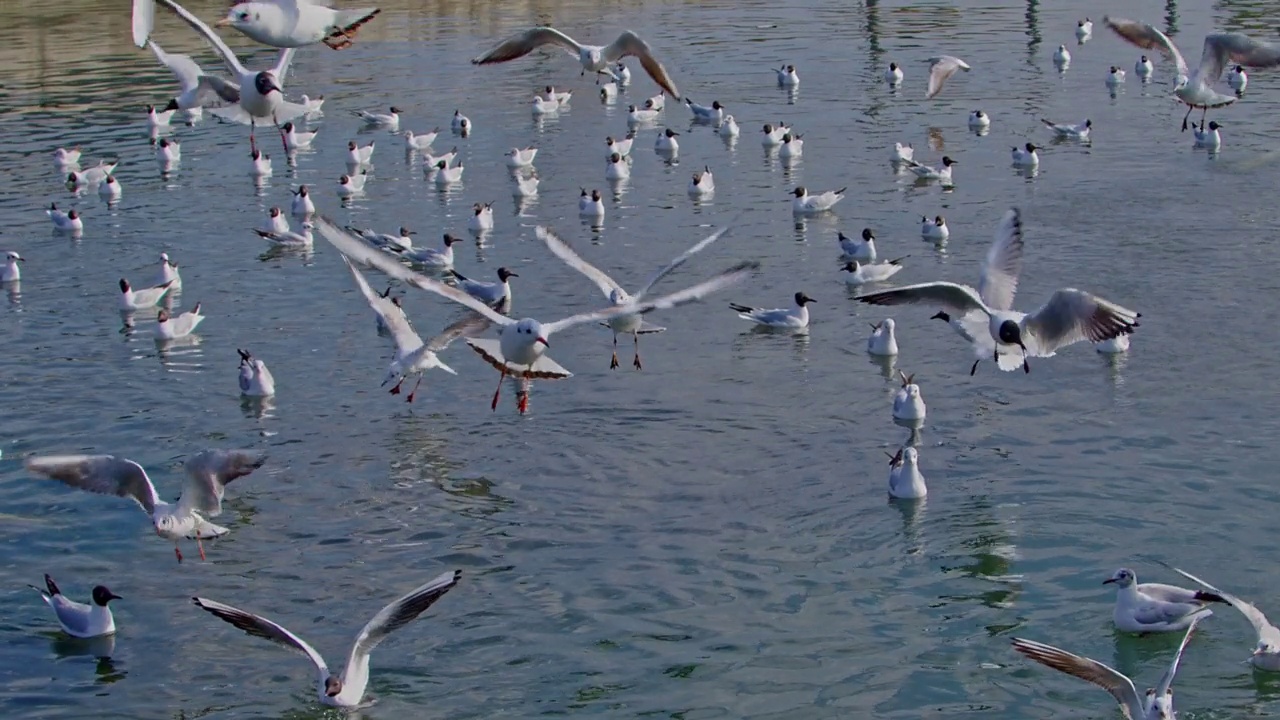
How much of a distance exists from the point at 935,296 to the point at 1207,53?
15227 mm

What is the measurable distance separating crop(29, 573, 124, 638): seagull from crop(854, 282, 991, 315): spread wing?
7375mm

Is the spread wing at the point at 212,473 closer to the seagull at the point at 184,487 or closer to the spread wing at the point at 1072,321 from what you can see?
the seagull at the point at 184,487

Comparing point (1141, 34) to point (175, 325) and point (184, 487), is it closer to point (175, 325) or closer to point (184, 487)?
point (175, 325)

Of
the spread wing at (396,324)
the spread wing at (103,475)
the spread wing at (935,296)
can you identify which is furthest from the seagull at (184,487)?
the spread wing at (935,296)

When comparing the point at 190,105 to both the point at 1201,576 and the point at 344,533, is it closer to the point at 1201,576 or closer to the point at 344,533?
the point at 344,533

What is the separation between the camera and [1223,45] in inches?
1135

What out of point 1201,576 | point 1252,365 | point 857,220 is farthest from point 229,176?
point 1201,576

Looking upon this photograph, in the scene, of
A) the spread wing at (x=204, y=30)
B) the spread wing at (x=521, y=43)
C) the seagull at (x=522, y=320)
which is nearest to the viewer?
the seagull at (x=522, y=320)

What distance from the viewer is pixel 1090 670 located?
12000 mm

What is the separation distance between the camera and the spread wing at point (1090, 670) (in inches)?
470

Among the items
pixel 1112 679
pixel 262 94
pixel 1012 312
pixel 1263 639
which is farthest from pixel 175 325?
pixel 1263 639

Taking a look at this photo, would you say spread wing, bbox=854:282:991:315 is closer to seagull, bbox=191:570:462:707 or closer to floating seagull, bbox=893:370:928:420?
floating seagull, bbox=893:370:928:420

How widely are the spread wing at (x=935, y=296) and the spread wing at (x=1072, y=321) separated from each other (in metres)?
0.60

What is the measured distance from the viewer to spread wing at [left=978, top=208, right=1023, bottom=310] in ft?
59.3
